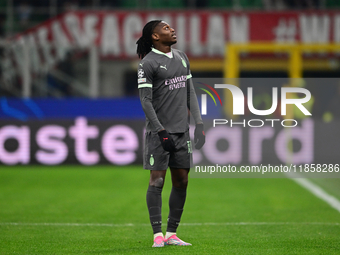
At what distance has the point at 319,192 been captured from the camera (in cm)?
917

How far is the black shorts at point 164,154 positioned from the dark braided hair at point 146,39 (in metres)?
0.76

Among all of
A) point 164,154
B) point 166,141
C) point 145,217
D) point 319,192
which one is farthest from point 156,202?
point 319,192

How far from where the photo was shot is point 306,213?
712cm

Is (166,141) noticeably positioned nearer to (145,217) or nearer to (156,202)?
(156,202)

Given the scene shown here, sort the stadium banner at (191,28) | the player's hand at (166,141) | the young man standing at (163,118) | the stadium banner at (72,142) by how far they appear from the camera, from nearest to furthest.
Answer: the player's hand at (166,141) < the young man standing at (163,118) < the stadium banner at (72,142) < the stadium banner at (191,28)

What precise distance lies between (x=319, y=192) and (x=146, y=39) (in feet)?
16.6

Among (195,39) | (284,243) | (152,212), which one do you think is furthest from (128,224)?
(195,39)

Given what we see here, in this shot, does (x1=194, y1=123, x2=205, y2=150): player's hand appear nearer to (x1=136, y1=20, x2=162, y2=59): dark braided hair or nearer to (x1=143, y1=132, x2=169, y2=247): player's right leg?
(x1=143, y1=132, x2=169, y2=247): player's right leg

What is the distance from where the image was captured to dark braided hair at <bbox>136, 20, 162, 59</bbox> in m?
5.14

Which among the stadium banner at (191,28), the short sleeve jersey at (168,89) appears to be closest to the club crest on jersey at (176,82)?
the short sleeve jersey at (168,89)

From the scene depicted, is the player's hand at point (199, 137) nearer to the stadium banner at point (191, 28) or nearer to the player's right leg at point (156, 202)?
the player's right leg at point (156, 202)

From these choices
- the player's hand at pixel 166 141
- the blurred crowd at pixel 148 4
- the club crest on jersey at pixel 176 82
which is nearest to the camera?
the player's hand at pixel 166 141

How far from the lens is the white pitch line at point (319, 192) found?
7932 millimetres

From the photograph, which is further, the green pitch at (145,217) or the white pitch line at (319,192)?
the white pitch line at (319,192)
